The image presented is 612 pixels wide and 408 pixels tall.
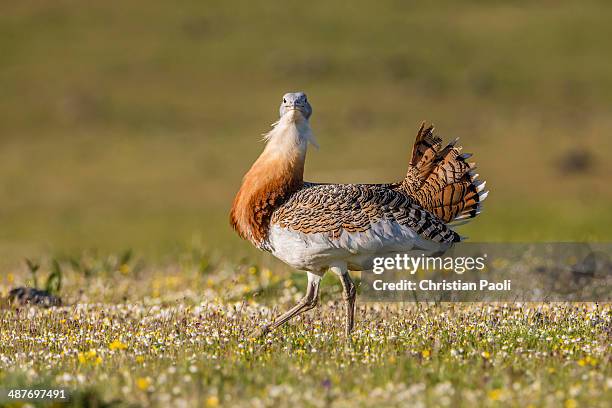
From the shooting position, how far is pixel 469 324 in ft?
22.5

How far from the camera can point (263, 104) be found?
44.5 metres

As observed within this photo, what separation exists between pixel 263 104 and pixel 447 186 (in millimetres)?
37262

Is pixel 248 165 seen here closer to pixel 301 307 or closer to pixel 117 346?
pixel 301 307

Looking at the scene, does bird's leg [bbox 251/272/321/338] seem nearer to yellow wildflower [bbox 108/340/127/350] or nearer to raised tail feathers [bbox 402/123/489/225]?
yellow wildflower [bbox 108/340/127/350]

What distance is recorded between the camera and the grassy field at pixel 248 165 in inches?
214

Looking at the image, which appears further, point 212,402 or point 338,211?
point 338,211

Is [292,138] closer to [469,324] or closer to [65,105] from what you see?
[469,324]

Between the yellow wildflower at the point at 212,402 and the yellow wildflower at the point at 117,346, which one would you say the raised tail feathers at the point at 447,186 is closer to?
the yellow wildflower at the point at 117,346

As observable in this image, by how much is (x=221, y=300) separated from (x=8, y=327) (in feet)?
7.09

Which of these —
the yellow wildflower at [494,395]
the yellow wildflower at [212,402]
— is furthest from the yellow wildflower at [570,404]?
the yellow wildflower at [212,402]

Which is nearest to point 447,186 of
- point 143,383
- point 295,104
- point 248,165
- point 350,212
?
point 350,212

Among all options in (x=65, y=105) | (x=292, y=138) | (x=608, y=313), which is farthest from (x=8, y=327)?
(x=65, y=105)

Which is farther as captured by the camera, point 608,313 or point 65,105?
point 65,105

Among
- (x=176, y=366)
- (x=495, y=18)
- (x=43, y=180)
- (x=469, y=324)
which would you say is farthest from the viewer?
(x=495, y=18)
